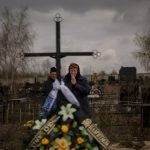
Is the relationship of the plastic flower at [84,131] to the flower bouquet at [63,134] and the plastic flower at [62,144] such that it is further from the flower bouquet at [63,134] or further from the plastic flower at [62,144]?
the plastic flower at [62,144]

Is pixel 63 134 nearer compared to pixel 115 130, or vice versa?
pixel 63 134

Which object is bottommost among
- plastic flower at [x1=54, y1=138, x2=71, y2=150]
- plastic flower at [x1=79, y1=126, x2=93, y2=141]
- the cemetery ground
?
the cemetery ground

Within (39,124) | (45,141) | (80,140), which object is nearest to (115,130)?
(39,124)

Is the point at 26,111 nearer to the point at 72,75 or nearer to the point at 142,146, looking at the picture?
the point at 142,146

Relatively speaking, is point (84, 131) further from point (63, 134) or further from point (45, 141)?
point (45, 141)

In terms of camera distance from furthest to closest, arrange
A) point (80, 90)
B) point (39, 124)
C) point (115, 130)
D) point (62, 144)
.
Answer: point (115, 130) < point (80, 90) < point (39, 124) < point (62, 144)

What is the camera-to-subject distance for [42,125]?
6.54 meters

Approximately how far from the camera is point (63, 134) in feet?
20.7

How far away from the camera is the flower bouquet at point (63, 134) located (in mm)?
6223

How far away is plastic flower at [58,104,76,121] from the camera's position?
6457mm

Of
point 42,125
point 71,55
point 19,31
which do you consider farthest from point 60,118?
point 19,31

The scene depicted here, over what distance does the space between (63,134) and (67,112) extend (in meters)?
0.33

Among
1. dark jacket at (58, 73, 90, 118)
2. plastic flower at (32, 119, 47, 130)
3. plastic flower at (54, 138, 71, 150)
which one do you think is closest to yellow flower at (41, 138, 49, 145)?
plastic flower at (54, 138, 71, 150)

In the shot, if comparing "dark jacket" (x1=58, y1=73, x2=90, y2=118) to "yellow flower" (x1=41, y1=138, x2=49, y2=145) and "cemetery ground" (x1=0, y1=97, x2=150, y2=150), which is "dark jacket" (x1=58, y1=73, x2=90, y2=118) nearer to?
"yellow flower" (x1=41, y1=138, x2=49, y2=145)
